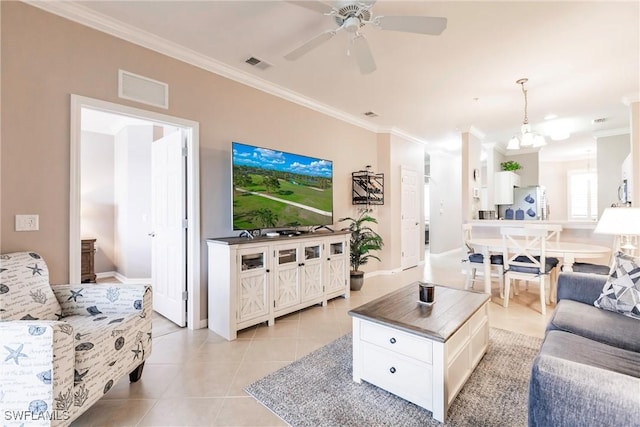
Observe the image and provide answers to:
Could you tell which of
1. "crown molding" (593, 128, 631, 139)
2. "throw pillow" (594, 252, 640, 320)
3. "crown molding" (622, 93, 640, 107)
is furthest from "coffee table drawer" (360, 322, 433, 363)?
"crown molding" (593, 128, 631, 139)

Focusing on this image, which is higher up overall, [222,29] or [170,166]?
[222,29]

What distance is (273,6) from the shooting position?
7.13 ft

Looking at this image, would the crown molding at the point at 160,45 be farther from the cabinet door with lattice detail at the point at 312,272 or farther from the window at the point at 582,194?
the window at the point at 582,194

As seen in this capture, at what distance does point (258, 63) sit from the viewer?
3014 millimetres

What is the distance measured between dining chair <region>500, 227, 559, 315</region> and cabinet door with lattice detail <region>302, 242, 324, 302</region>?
88.2 inches

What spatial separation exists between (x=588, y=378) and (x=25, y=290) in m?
2.84

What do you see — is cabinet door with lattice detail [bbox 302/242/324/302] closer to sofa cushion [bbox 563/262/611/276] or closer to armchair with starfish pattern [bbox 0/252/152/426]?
armchair with starfish pattern [bbox 0/252/152/426]

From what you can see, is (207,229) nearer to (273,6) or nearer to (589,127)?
(273,6)

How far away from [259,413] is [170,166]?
2552mm

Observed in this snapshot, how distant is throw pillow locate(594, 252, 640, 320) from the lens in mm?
1860

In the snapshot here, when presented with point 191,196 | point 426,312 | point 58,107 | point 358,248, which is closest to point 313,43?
point 191,196

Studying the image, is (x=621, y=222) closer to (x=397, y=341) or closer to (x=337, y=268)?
(x=397, y=341)

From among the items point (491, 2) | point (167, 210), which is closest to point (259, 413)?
point (167, 210)

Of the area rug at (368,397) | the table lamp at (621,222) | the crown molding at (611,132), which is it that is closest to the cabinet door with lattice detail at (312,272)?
the area rug at (368,397)
